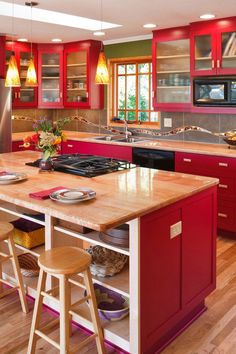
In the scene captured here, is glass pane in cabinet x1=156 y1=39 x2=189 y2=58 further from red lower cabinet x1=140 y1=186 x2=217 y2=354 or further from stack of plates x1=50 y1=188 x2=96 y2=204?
stack of plates x1=50 y1=188 x2=96 y2=204

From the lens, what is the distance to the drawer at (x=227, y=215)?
442cm

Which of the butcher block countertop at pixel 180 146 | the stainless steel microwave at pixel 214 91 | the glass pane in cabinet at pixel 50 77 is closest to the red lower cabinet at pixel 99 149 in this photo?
the butcher block countertop at pixel 180 146

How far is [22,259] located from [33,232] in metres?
0.32

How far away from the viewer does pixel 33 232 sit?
3141 millimetres

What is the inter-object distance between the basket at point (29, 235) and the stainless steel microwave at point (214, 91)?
99.2 inches

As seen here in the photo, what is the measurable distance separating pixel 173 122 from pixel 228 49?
4.19 feet

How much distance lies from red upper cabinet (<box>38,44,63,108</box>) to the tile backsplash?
41 cm

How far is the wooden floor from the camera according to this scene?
2516mm

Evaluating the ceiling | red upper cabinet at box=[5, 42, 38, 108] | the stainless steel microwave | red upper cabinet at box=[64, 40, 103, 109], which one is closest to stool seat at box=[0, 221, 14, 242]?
the ceiling

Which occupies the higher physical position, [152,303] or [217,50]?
[217,50]

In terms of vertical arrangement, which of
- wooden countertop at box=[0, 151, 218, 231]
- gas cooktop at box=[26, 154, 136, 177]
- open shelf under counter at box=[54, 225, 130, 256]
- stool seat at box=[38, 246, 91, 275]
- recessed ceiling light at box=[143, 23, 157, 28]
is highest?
recessed ceiling light at box=[143, 23, 157, 28]

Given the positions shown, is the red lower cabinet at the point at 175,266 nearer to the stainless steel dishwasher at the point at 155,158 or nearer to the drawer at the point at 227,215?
the drawer at the point at 227,215

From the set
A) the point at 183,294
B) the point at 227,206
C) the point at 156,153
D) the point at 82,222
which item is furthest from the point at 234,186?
the point at 82,222

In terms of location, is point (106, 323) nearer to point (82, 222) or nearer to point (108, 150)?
point (82, 222)
